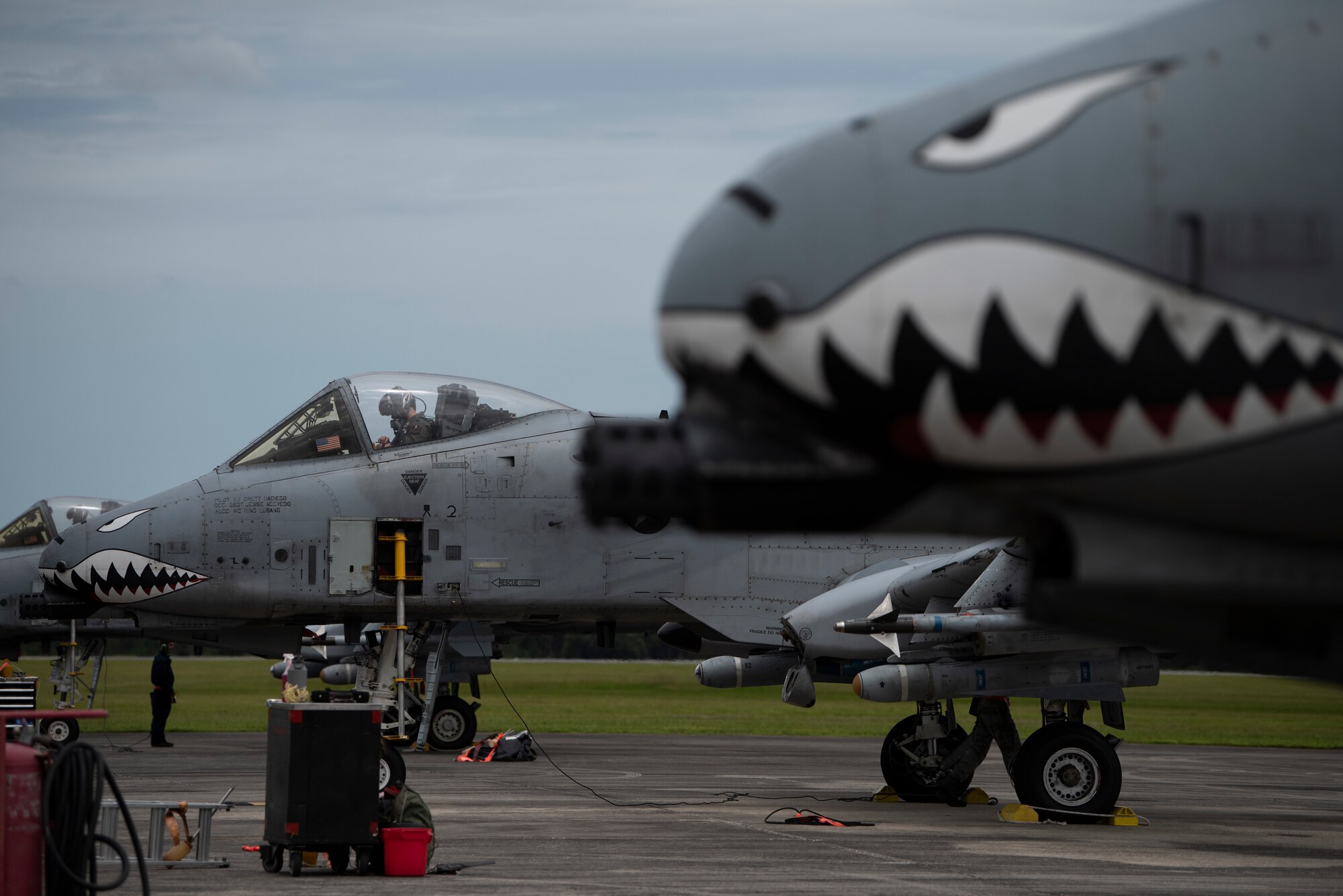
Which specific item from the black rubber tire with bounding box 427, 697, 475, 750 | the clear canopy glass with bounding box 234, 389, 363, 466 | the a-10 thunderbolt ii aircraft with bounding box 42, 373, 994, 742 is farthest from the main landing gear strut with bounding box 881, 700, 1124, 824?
the black rubber tire with bounding box 427, 697, 475, 750

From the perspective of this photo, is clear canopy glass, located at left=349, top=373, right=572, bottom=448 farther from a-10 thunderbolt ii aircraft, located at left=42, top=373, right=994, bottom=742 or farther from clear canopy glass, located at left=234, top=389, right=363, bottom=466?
clear canopy glass, located at left=234, top=389, right=363, bottom=466

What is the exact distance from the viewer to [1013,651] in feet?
46.2

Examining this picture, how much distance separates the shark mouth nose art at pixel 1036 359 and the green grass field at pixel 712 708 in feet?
75.0

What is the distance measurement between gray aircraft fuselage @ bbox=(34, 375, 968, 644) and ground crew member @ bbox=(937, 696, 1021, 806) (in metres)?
2.26

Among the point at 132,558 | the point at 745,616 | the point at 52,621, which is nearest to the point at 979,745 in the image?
the point at 745,616

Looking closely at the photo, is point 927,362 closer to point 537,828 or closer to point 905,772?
point 537,828

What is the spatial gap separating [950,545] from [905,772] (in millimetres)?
2815

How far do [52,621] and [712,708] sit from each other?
22.1 m

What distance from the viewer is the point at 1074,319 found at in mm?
3061

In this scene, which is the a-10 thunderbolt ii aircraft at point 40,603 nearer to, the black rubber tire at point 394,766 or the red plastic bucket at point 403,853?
the black rubber tire at point 394,766

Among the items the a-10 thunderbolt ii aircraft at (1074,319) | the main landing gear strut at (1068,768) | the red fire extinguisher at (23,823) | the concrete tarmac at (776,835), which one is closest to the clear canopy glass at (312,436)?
the concrete tarmac at (776,835)

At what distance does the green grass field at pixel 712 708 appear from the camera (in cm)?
3472

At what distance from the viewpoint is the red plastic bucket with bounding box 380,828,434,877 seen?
11305 mm

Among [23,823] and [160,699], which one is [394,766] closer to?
[23,823]
